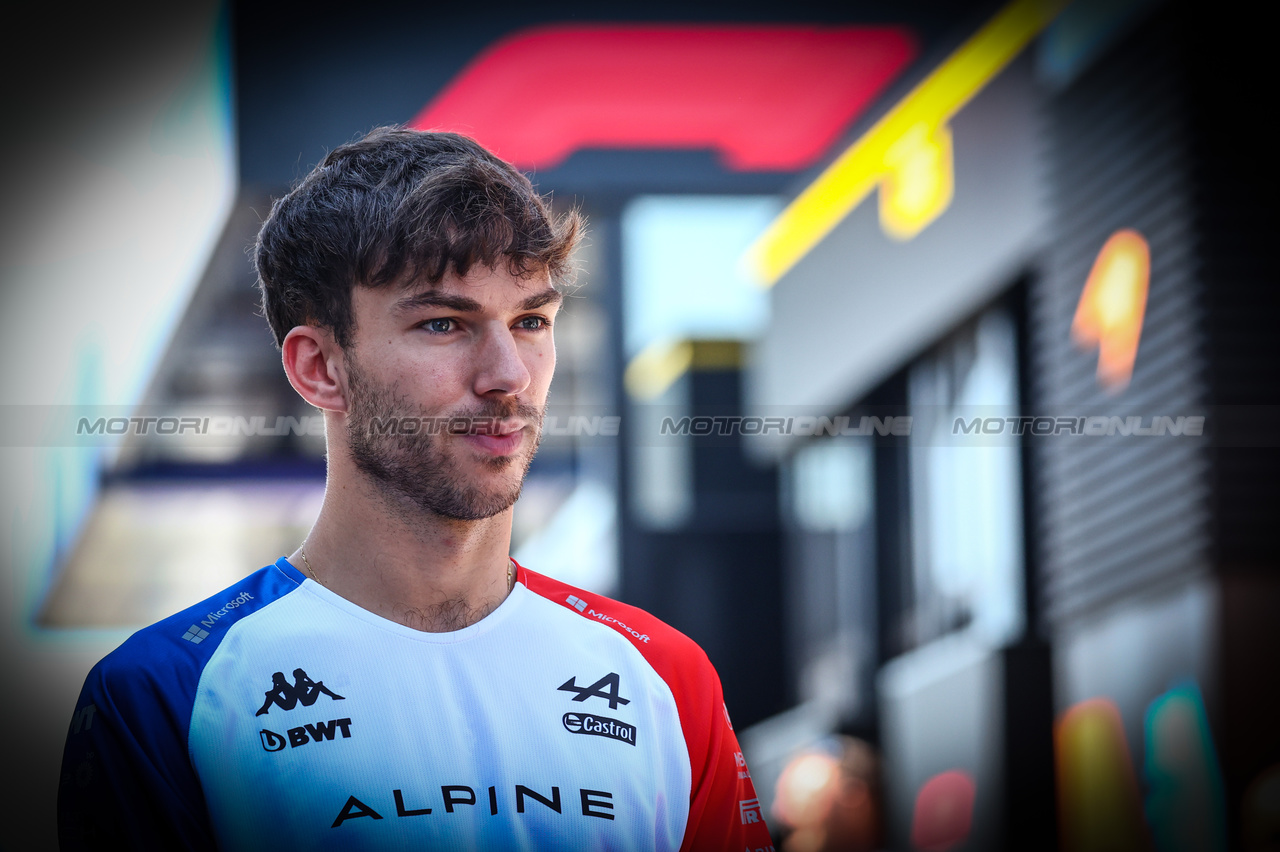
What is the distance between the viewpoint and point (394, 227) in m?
1.85

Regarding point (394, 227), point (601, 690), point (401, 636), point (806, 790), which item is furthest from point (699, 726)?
point (806, 790)

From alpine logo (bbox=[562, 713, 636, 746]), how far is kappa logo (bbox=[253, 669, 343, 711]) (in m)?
0.46

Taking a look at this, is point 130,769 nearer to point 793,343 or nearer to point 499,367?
point 499,367

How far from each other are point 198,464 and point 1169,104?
17.1 feet

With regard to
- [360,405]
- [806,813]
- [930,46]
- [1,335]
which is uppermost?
[930,46]

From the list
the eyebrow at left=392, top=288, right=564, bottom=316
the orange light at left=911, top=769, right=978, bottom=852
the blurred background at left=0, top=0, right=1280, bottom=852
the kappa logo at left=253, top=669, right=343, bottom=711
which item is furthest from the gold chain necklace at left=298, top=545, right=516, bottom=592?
the orange light at left=911, top=769, right=978, bottom=852

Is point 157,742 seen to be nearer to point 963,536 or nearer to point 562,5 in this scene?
point 562,5

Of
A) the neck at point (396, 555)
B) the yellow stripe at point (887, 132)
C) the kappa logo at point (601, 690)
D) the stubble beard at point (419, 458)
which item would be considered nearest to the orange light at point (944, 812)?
the yellow stripe at point (887, 132)

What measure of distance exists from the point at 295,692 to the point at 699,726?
823mm

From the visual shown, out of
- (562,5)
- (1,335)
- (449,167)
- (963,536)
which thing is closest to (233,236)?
(1,335)

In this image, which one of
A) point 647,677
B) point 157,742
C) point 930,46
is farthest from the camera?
point 930,46

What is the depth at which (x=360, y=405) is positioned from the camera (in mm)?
1889

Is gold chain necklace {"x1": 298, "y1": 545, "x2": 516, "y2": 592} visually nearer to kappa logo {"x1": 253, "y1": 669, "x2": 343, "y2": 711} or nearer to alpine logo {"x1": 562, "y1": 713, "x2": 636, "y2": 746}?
kappa logo {"x1": 253, "y1": 669, "x2": 343, "y2": 711}

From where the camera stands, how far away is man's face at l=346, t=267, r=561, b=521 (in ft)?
6.03
